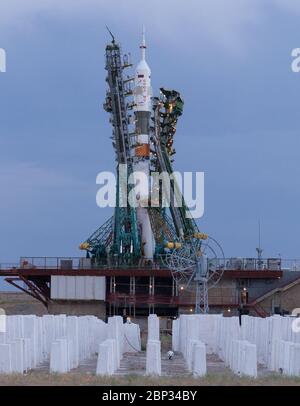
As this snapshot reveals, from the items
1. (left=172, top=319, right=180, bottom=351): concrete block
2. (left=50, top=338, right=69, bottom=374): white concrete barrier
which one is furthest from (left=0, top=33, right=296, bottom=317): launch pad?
(left=50, top=338, right=69, bottom=374): white concrete barrier

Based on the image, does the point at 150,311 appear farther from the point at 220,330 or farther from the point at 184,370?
the point at 184,370

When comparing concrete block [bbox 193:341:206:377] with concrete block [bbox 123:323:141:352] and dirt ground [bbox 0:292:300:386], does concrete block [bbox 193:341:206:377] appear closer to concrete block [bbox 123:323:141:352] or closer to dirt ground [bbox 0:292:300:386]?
dirt ground [bbox 0:292:300:386]

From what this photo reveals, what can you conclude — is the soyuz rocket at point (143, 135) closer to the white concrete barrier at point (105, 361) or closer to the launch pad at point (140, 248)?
the launch pad at point (140, 248)

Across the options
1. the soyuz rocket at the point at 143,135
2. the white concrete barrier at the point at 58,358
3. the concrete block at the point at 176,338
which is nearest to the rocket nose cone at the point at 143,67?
the soyuz rocket at the point at 143,135

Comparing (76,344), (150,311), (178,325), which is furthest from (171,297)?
(76,344)

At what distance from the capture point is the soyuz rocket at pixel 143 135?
8338 centimetres

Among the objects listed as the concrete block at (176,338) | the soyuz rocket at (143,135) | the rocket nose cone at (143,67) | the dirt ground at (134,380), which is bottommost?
the concrete block at (176,338)

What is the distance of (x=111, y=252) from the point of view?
8219 centimetres

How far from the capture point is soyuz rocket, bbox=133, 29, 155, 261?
274ft

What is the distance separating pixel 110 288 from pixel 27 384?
50570 millimetres

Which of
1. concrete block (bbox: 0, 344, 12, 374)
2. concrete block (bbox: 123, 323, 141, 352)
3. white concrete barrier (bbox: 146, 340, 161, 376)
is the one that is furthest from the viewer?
concrete block (bbox: 123, 323, 141, 352)

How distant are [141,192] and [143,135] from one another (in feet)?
16.3

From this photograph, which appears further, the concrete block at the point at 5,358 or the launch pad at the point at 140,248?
the launch pad at the point at 140,248

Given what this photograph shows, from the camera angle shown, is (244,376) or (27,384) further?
(244,376)
